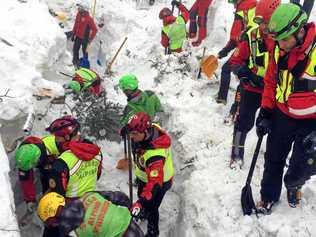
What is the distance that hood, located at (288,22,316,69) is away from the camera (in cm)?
492

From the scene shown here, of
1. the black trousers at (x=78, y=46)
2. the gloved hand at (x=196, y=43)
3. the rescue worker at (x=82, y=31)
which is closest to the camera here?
the gloved hand at (x=196, y=43)

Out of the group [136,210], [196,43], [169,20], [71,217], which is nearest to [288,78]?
[136,210]

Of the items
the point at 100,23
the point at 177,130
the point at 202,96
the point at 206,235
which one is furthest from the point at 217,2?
the point at 206,235

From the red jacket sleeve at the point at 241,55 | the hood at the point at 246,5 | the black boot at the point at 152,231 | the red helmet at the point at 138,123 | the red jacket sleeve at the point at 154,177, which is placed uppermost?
the hood at the point at 246,5

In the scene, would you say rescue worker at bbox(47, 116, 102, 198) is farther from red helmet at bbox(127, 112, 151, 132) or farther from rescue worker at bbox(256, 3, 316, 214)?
rescue worker at bbox(256, 3, 316, 214)

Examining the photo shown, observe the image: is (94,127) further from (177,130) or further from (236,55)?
(236,55)

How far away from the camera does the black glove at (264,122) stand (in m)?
5.63

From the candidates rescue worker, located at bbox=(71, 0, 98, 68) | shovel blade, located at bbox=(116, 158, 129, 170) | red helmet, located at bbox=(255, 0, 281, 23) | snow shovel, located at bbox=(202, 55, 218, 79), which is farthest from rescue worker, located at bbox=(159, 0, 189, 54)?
red helmet, located at bbox=(255, 0, 281, 23)

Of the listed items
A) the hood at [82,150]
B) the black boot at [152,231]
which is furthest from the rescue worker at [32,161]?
the black boot at [152,231]

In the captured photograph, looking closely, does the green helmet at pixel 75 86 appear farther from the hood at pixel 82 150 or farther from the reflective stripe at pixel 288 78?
the reflective stripe at pixel 288 78

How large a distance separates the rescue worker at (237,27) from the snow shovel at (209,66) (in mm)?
1227

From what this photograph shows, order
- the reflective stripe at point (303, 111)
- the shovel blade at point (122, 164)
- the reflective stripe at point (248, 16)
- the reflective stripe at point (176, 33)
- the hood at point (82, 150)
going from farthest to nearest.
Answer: the reflective stripe at point (176, 33) → the shovel blade at point (122, 164) → the reflective stripe at point (248, 16) → the hood at point (82, 150) → the reflective stripe at point (303, 111)

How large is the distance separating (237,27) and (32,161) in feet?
15.3

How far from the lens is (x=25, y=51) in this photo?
9.09 metres
